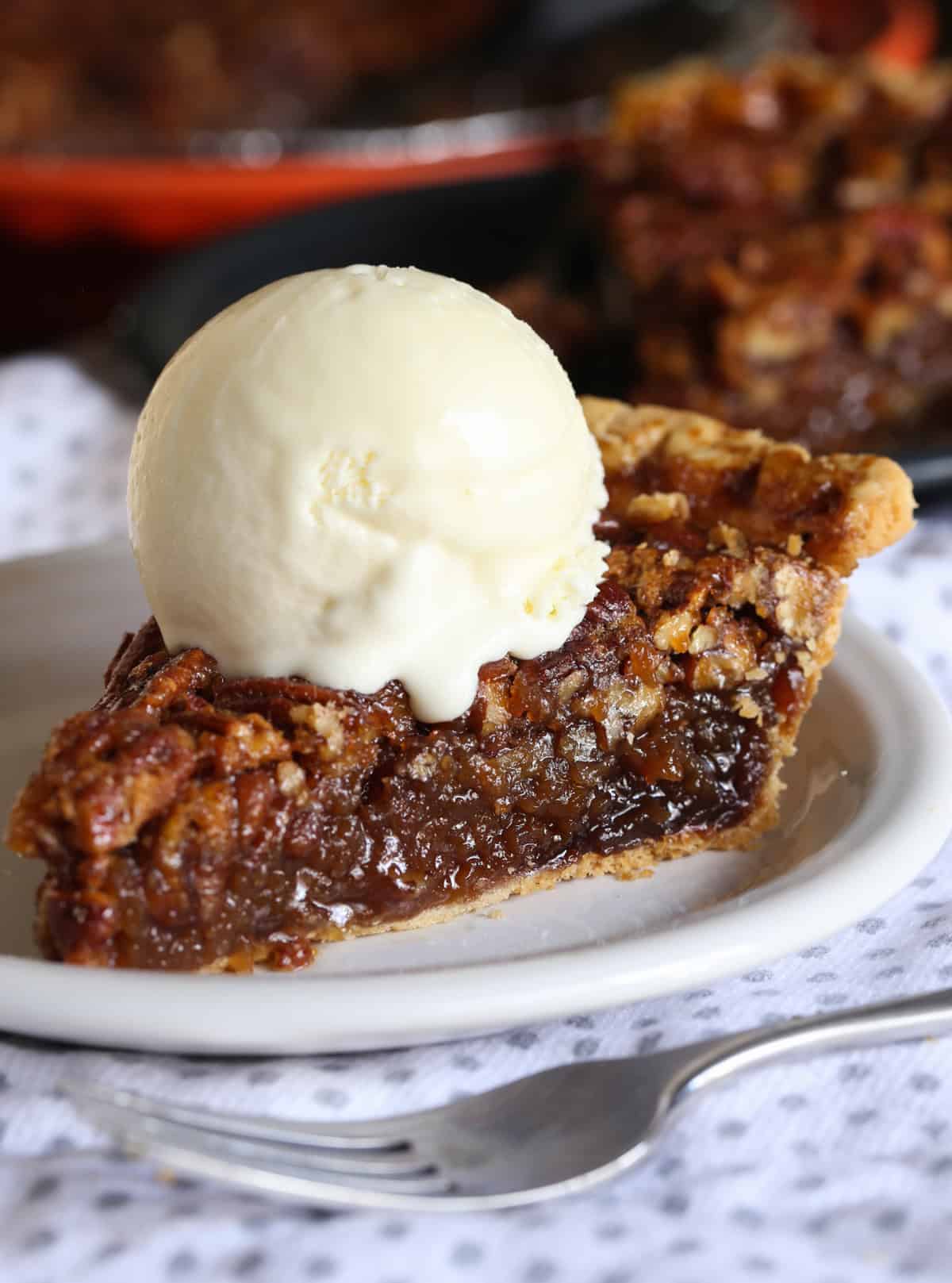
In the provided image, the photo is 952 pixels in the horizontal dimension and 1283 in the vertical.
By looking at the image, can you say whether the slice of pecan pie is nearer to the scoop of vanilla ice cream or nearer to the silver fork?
the scoop of vanilla ice cream

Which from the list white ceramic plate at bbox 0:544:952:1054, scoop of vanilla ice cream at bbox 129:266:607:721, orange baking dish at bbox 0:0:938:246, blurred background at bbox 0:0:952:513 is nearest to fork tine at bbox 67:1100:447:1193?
white ceramic plate at bbox 0:544:952:1054

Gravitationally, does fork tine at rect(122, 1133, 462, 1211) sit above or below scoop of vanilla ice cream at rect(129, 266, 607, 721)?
below

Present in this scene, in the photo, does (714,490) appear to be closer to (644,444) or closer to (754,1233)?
(644,444)

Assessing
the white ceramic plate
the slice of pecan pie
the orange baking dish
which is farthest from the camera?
→ the orange baking dish

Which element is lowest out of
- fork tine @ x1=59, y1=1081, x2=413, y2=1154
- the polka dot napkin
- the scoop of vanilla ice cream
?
the polka dot napkin

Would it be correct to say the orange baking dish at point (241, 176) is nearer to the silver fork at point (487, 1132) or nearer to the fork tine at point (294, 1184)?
the silver fork at point (487, 1132)

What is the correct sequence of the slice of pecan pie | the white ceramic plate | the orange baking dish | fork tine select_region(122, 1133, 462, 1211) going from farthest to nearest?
the orange baking dish, the slice of pecan pie, the white ceramic plate, fork tine select_region(122, 1133, 462, 1211)

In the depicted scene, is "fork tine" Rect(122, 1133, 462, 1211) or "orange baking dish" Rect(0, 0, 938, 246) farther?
"orange baking dish" Rect(0, 0, 938, 246)
